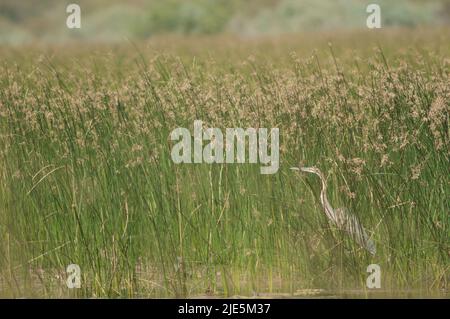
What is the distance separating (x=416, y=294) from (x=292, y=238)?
1114 millimetres

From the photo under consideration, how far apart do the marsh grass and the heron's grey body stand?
0.27ft

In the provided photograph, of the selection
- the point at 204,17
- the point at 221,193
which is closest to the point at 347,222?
the point at 221,193

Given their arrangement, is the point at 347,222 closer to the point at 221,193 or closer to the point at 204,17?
the point at 221,193

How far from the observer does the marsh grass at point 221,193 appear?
28.4 ft

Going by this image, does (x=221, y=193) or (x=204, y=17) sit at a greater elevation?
(x=204, y=17)

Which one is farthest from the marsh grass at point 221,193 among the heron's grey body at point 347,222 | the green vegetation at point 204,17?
the green vegetation at point 204,17

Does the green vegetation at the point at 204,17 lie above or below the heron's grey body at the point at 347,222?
above

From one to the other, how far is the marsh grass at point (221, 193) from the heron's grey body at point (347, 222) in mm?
83

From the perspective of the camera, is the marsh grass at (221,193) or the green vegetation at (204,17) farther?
the green vegetation at (204,17)

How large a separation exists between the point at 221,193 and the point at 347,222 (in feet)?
4.00

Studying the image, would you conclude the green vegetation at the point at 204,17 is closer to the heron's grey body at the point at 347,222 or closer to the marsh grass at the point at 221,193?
the marsh grass at the point at 221,193

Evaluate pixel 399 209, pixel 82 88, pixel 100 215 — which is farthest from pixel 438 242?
pixel 82 88

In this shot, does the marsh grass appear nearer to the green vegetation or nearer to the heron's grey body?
the heron's grey body

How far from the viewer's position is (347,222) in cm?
867
